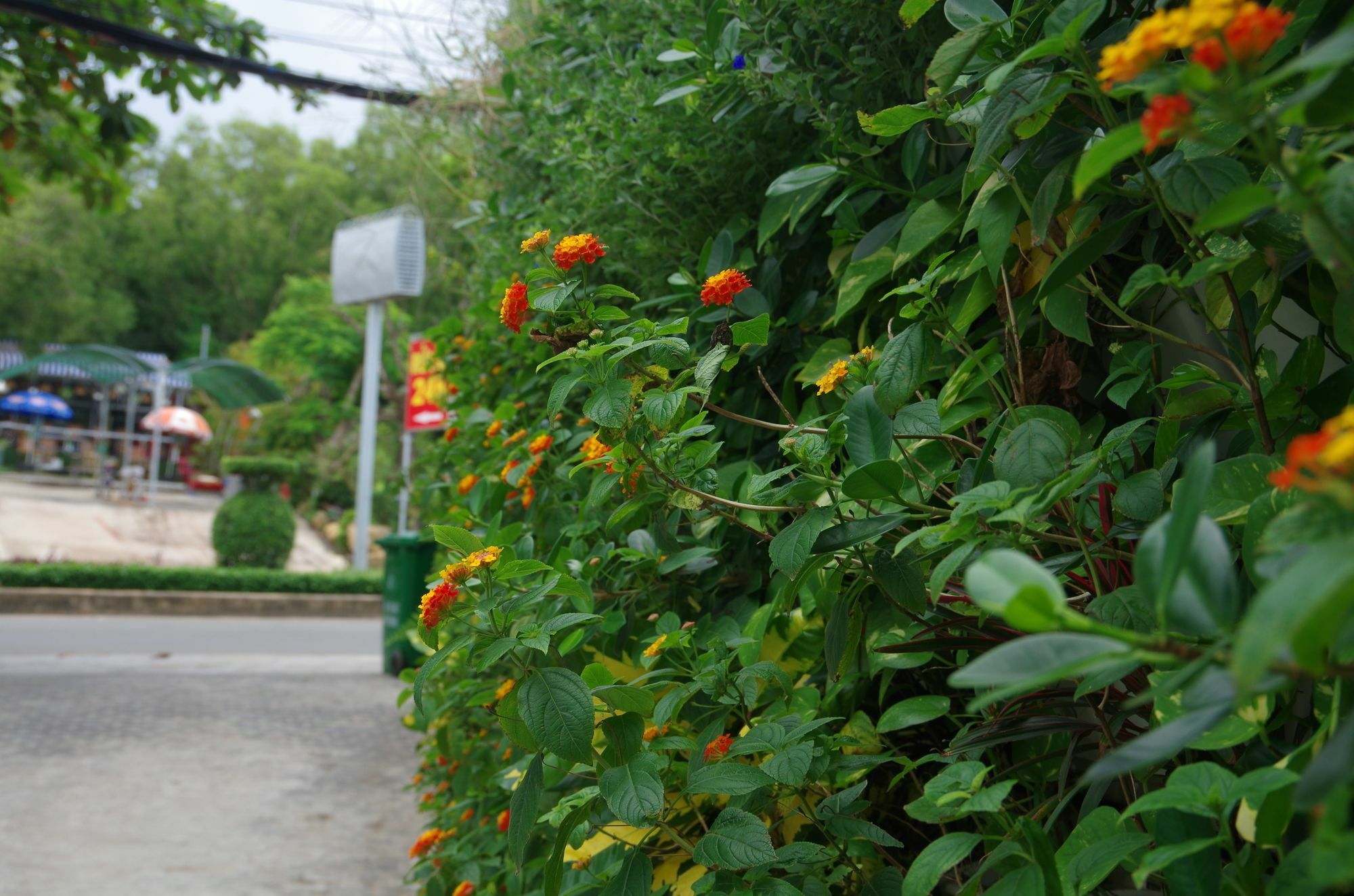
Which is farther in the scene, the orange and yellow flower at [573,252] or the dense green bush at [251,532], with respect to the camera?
the dense green bush at [251,532]

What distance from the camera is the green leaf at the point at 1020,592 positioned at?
1.73ft

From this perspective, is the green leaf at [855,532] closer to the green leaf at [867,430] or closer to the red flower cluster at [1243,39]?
the green leaf at [867,430]

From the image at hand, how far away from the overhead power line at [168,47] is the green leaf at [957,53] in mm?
5391

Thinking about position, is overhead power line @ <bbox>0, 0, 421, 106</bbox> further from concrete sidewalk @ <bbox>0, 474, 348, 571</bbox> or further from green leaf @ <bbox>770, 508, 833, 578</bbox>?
concrete sidewalk @ <bbox>0, 474, 348, 571</bbox>

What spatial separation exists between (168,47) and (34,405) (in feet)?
78.1

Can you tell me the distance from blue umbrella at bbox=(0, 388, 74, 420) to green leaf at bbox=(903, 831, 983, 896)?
30270 mm

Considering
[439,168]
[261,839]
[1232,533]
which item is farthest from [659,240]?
[261,839]

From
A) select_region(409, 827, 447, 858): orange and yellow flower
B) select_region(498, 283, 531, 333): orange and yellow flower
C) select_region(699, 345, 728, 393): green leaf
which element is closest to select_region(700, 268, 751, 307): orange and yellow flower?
select_region(699, 345, 728, 393): green leaf

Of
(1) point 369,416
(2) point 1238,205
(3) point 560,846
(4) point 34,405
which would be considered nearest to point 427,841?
(3) point 560,846

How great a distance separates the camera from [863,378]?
1.18 metres

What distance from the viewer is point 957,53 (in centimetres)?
97

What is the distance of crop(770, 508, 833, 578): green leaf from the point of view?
3.44ft

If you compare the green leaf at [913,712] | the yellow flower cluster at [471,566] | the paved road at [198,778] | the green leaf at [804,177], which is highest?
the green leaf at [804,177]

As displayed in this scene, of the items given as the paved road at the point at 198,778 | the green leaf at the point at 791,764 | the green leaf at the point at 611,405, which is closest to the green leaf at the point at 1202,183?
the green leaf at the point at 611,405
